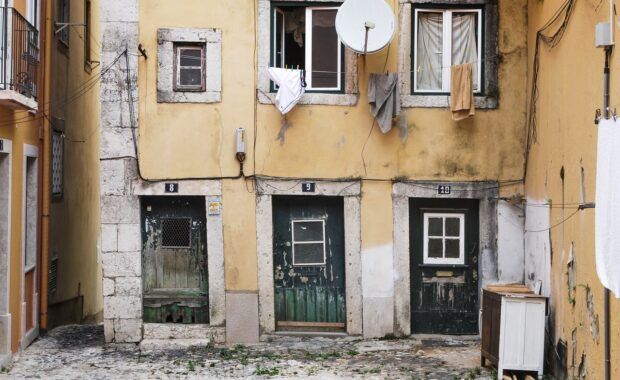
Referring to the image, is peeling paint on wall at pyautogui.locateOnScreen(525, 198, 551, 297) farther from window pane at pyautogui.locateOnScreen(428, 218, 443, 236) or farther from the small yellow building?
the small yellow building

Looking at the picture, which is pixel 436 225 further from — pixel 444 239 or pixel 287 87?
pixel 287 87

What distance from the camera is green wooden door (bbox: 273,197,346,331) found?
1245 centimetres

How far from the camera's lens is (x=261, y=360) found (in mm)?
11188

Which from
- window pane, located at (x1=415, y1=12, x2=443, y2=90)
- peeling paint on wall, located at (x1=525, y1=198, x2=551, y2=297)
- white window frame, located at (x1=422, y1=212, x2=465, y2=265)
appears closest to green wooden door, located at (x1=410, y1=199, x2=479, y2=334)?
white window frame, located at (x1=422, y1=212, x2=465, y2=265)

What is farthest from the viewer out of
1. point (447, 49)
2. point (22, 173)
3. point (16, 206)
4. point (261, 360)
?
point (447, 49)

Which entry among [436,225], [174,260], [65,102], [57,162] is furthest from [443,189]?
[65,102]

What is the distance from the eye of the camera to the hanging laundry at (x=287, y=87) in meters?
11.9

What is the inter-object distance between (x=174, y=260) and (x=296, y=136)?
2499 mm

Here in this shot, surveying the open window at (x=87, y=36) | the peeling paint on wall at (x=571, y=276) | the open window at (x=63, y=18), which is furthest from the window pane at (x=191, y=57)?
the peeling paint on wall at (x=571, y=276)

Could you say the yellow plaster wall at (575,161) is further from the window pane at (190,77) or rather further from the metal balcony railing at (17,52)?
the metal balcony railing at (17,52)

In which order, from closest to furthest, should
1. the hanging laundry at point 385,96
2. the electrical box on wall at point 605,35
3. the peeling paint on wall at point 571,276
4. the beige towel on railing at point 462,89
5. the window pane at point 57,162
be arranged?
the electrical box on wall at point 605,35, the peeling paint on wall at point 571,276, the beige towel on railing at point 462,89, the hanging laundry at point 385,96, the window pane at point 57,162

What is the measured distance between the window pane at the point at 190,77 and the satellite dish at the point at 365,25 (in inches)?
85.0

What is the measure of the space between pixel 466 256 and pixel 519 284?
32.5 inches

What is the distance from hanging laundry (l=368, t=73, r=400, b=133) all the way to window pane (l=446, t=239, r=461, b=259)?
6.18 feet
